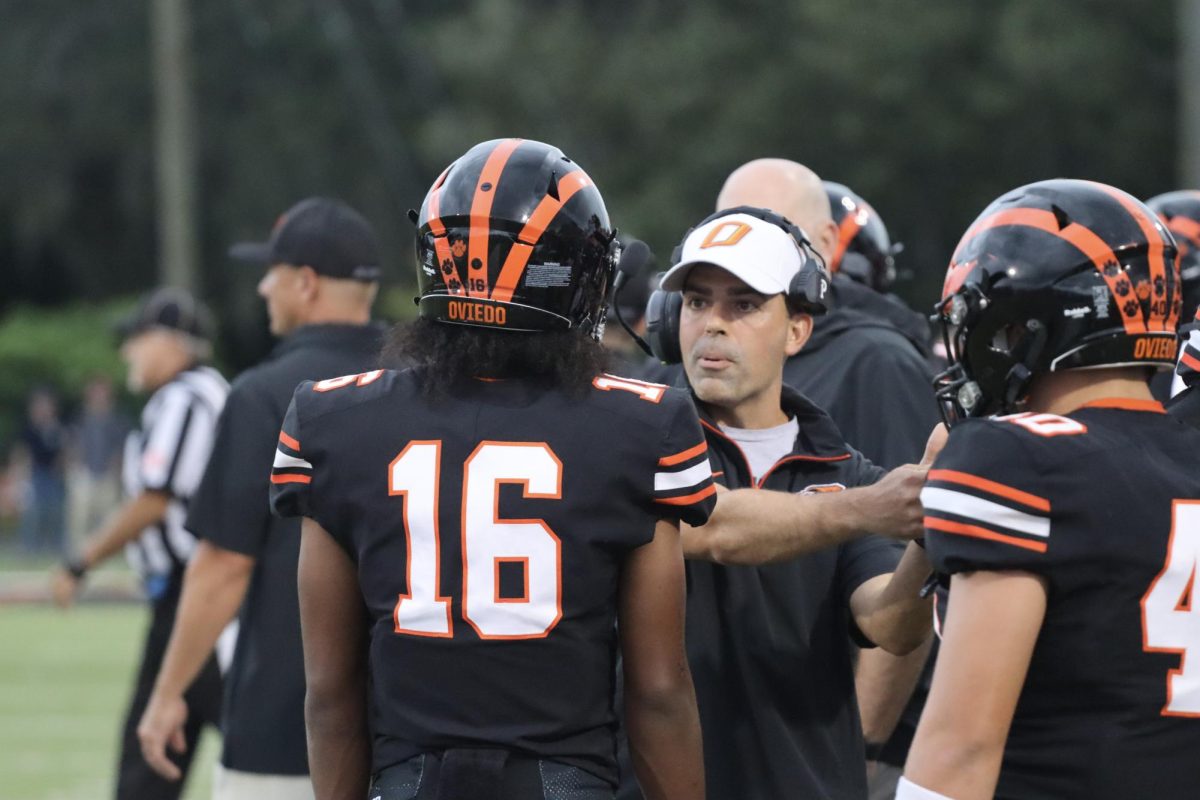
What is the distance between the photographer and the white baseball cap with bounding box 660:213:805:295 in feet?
11.6

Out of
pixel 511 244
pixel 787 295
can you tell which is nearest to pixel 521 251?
pixel 511 244

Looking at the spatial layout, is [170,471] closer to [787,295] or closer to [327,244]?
[327,244]

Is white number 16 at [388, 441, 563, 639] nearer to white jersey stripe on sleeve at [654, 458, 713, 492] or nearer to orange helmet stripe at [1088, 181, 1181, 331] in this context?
white jersey stripe on sleeve at [654, 458, 713, 492]

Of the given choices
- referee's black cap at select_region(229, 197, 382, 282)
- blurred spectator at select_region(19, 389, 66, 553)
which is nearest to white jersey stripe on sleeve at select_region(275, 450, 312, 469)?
referee's black cap at select_region(229, 197, 382, 282)

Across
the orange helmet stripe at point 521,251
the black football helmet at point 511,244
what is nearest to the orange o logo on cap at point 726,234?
the black football helmet at point 511,244

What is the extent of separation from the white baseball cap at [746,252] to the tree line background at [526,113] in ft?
71.2

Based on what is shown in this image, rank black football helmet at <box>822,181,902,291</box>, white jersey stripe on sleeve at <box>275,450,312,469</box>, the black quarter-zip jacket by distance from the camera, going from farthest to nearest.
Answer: black football helmet at <box>822,181,902,291</box>, the black quarter-zip jacket, white jersey stripe on sleeve at <box>275,450,312,469</box>

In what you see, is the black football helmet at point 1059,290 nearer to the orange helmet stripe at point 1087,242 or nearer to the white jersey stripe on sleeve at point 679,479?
the orange helmet stripe at point 1087,242

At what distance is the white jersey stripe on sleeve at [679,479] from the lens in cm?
286

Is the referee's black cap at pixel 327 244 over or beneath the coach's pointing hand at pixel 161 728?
over

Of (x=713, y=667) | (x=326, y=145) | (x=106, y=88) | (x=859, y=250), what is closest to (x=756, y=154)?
(x=326, y=145)

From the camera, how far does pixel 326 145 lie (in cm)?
3198

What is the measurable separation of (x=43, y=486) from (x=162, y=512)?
17.3 meters

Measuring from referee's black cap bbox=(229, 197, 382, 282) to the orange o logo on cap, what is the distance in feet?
7.03
